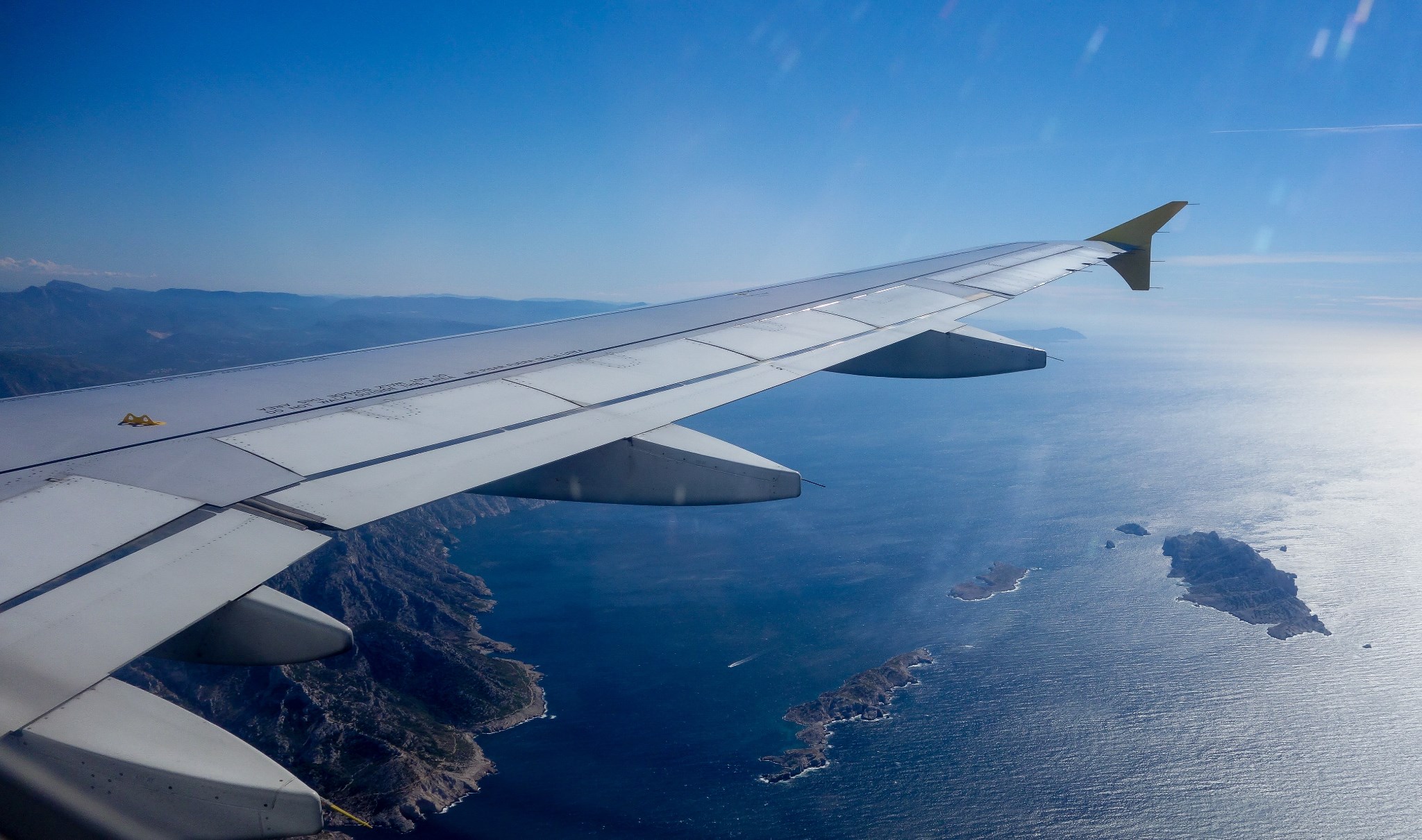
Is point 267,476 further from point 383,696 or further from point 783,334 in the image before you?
point 383,696

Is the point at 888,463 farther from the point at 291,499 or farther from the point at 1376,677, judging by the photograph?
the point at 291,499

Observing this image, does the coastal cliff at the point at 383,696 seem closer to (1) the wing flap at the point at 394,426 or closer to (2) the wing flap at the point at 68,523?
(1) the wing flap at the point at 394,426

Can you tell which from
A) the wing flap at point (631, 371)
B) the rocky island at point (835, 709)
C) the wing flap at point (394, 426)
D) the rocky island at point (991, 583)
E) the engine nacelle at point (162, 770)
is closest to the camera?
the engine nacelle at point (162, 770)

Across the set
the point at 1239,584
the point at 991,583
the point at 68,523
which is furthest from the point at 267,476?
the point at 1239,584

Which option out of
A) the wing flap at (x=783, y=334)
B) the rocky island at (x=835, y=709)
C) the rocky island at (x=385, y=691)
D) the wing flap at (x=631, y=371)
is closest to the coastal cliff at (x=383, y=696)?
the rocky island at (x=385, y=691)

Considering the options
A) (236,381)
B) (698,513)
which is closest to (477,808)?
(236,381)
